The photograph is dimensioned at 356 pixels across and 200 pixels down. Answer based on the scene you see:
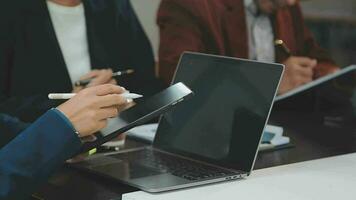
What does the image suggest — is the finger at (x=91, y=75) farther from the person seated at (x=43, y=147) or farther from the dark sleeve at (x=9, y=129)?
the person seated at (x=43, y=147)

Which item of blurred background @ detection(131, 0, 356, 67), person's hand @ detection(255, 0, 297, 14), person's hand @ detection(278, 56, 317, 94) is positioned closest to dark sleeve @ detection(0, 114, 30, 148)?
person's hand @ detection(278, 56, 317, 94)

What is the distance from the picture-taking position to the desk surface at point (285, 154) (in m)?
1.05

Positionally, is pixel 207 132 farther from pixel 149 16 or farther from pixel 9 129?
pixel 149 16

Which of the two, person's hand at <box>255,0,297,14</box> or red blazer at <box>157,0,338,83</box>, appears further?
person's hand at <box>255,0,297,14</box>

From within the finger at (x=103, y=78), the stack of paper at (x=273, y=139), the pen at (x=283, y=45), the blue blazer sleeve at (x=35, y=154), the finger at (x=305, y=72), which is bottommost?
the finger at (x=305, y=72)

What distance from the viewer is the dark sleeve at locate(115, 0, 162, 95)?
6.04 ft

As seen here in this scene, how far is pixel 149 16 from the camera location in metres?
1.93

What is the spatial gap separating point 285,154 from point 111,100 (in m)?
0.48

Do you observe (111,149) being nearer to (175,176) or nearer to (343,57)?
(175,176)

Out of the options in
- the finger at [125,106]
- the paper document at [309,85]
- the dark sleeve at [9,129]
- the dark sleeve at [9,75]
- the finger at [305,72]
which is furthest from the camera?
the finger at [305,72]

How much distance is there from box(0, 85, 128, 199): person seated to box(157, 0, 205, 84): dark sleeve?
915 millimetres

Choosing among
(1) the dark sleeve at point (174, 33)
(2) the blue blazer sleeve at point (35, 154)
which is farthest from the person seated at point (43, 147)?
(1) the dark sleeve at point (174, 33)

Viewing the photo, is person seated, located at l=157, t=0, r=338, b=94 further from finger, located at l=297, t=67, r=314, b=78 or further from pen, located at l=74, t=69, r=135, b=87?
pen, located at l=74, t=69, r=135, b=87

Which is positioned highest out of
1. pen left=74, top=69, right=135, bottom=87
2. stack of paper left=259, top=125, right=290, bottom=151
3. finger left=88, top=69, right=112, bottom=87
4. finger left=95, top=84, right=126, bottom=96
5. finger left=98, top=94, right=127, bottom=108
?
finger left=95, top=84, right=126, bottom=96
